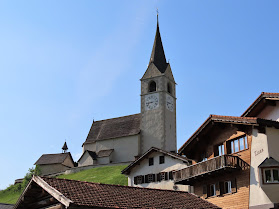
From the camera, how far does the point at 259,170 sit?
2483 centimetres

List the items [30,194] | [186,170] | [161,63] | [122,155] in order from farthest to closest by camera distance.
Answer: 1. [161,63]
2. [122,155]
3. [186,170]
4. [30,194]

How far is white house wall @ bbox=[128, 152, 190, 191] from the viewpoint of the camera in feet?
143

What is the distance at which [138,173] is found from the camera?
46781 mm

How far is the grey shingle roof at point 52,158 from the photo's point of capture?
90312mm

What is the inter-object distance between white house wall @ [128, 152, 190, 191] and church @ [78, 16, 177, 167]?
3010 cm

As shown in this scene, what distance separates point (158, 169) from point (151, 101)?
38511 millimetres

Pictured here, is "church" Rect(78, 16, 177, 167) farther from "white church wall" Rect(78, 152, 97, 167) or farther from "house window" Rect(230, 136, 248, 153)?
"house window" Rect(230, 136, 248, 153)

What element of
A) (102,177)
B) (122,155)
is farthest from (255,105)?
(122,155)

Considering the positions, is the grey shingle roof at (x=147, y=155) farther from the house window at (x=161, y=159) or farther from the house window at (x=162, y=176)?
the house window at (x=162, y=176)

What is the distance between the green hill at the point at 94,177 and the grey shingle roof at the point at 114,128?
9.93 m

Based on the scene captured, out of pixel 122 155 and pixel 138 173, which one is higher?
pixel 122 155

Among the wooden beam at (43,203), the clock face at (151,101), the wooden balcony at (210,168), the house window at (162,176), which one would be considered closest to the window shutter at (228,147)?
the wooden balcony at (210,168)

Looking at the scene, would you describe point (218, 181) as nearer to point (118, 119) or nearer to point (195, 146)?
point (195, 146)

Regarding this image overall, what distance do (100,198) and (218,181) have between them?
12.4 metres
